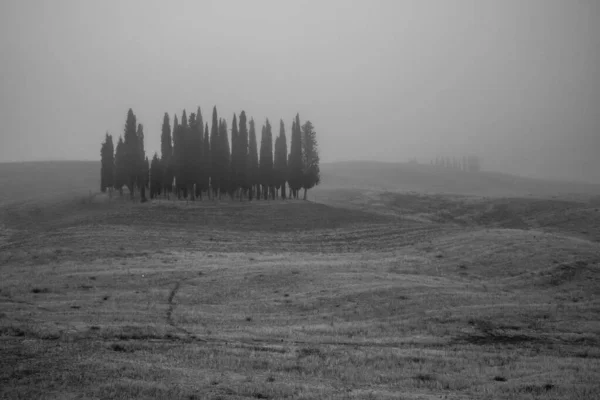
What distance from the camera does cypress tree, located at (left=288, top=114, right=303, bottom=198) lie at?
76.5 m

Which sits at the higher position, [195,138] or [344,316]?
[195,138]

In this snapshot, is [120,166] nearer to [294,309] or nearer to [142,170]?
[142,170]

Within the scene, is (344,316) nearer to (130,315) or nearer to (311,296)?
(311,296)

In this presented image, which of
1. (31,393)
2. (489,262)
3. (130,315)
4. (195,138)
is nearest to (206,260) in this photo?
(130,315)

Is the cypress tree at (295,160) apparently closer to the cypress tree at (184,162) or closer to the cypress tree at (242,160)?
the cypress tree at (242,160)

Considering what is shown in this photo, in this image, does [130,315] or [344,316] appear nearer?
[130,315]

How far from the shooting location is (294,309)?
26.1 m

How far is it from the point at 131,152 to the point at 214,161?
12265 mm

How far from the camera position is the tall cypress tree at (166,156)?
7462 cm

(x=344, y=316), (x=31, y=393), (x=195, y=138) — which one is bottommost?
(x=344, y=316)

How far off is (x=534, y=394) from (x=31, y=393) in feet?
43.4

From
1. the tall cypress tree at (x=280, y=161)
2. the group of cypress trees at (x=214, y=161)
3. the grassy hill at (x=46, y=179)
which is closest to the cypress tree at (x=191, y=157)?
the group of cypress trees at (x=214, y=161)

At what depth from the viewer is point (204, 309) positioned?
25.8 metres

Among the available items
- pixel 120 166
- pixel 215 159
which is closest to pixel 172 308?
pixel 215 159
